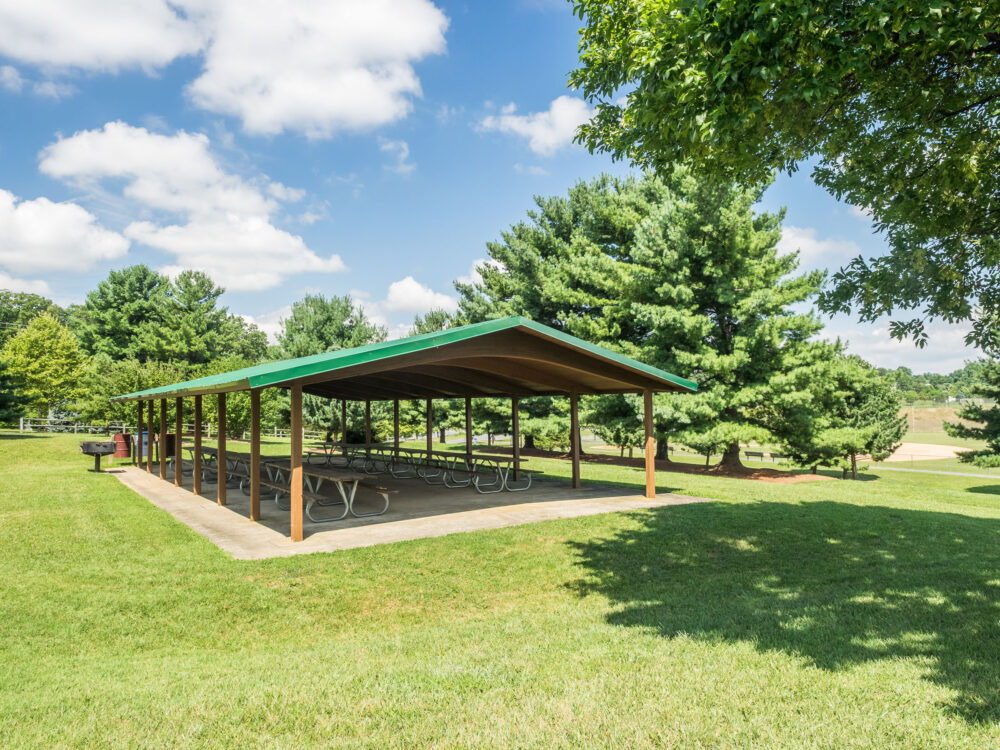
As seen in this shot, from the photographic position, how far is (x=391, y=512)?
10672 millimetres

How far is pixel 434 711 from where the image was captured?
3496 millimetres

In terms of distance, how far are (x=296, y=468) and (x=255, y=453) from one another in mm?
1604

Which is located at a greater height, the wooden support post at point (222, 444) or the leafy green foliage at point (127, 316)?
the leafy green foliage at point (127, 316)

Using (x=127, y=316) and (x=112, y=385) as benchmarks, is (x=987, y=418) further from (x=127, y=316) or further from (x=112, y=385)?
(x=127, y=316)

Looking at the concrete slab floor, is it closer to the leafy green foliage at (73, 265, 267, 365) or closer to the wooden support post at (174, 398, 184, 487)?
the wooden support post at (174, 398, 184, 487)

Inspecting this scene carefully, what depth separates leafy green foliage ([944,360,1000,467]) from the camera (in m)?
22.8

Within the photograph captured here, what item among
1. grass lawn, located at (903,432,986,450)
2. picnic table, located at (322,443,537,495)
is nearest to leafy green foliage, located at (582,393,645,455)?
picnic table, located at (322,443,537,495)

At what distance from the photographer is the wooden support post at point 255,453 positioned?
9570mm

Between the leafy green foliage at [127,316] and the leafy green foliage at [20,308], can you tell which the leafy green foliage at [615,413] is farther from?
Result: the leafy green foliage at [20,308]

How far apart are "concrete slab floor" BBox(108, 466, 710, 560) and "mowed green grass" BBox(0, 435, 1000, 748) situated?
61cm

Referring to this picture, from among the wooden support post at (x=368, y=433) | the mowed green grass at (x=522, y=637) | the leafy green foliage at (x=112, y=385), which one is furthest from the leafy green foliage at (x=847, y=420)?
the leafy green foliage at (x=112, y=385)

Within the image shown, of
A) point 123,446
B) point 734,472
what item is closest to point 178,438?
point 123,446

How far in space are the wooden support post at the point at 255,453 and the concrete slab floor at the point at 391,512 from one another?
31cm

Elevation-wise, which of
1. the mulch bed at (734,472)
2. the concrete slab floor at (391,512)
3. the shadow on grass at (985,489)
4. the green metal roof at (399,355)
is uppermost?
the green metal roof at (399,355)
